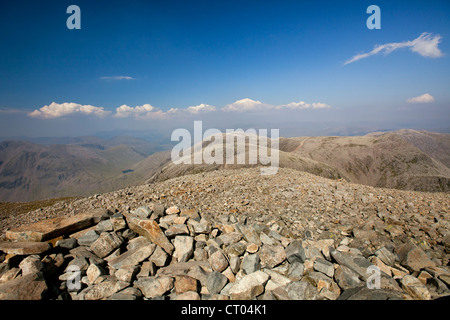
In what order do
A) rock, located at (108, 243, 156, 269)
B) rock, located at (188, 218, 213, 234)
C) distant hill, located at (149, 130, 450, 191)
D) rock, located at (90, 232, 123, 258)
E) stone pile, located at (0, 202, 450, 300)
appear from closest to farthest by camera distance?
1. stone pile, located at (0, 202, 450, 300)
2. rock, located at (108, 243, 156, 269)
3. rock, located at (90, 232, 123, 258)
4. rock, located at (188, 218, 213, 234)
5. distant hill, located at (149, 130, 450, 191)

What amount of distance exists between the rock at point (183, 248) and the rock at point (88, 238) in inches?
124

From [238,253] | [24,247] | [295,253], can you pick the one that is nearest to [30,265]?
[24,247]

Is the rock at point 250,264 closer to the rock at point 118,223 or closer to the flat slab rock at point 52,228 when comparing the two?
the rock at point 118,223

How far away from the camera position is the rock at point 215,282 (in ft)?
19.2

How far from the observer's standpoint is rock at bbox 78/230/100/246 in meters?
7.57

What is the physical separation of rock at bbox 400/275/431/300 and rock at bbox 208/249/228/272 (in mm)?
5178

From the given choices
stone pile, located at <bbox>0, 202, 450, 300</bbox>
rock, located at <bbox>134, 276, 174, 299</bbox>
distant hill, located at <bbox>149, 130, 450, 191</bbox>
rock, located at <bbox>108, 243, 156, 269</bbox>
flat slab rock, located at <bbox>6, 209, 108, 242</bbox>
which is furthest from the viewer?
distant hill, located at <bbox>149, 130, 450, 191</bbox>

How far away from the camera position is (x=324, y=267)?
6.43 m

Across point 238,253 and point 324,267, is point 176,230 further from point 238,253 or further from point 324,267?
point 324,267

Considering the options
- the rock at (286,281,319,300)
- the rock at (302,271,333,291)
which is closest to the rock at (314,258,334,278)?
the rock at (302,271,333,291)

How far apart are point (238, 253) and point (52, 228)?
7347mm

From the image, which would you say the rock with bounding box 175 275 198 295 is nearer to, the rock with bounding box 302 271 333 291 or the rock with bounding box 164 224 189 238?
the rock with bounding box 164 224 189 238

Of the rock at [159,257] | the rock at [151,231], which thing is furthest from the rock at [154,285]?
the rock at [151,231]
